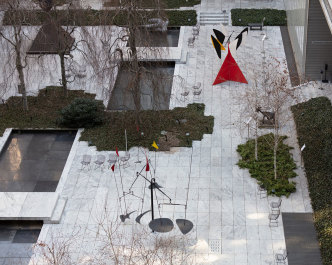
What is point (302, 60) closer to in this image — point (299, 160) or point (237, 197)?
point (299, 160)

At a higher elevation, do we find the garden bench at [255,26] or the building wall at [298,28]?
the garden bench at [255,26]

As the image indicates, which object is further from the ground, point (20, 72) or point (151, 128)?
point (20, 72)

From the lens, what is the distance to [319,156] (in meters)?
32.3

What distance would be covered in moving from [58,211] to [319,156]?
1231 centimetres

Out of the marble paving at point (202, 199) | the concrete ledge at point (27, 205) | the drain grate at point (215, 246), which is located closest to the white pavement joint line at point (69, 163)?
the marble paving at point (202, 199)

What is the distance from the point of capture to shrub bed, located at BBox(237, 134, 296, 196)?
3045cm

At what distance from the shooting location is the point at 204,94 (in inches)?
1533

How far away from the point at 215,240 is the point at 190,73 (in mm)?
15850

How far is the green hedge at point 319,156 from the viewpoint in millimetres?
28002

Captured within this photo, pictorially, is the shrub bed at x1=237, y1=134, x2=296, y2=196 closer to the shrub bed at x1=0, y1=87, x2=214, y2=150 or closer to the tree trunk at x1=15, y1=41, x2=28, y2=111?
the shrub bed at x1=0, y1=87, x2=214, y2=150

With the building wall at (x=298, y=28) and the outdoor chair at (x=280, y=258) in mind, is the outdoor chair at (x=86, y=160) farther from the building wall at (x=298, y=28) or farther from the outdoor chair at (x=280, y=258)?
the building wall at (x=298, y=28)

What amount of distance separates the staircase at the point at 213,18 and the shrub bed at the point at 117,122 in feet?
41.5

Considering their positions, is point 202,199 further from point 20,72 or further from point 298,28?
point 298,28

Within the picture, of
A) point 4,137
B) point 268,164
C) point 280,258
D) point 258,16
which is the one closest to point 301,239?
point 280,258
